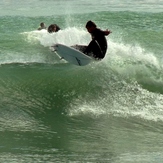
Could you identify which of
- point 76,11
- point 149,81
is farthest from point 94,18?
point 149,81

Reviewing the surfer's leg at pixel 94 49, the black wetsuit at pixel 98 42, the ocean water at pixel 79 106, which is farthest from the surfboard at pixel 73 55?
the ocean water at pixel 79 106

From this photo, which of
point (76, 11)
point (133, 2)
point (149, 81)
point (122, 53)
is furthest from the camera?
point (133, 2)

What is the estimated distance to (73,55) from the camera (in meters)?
13.9

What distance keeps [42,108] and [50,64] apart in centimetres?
454

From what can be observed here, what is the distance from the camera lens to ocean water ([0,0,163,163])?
30.5 ft

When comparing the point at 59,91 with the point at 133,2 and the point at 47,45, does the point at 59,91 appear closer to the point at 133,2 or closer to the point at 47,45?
the point at 47,45

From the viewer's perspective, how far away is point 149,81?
14719 mm

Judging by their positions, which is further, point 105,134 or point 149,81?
point 149,81

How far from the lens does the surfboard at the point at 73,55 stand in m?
13.7

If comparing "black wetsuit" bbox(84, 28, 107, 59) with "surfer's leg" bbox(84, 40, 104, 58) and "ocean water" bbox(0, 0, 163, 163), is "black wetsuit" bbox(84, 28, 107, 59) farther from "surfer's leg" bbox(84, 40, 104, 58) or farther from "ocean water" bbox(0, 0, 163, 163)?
"ocean water" bbox(0, 0, 163, 163)

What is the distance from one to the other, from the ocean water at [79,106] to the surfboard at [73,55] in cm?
56

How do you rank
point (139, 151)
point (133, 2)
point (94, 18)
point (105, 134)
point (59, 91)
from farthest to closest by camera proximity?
point (133, 2)
point (94, 18)
point (59, 91)
point (105, 134)
point (139, 151)

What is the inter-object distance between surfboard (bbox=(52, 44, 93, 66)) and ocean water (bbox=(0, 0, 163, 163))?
555mm

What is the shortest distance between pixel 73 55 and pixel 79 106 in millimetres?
1944
